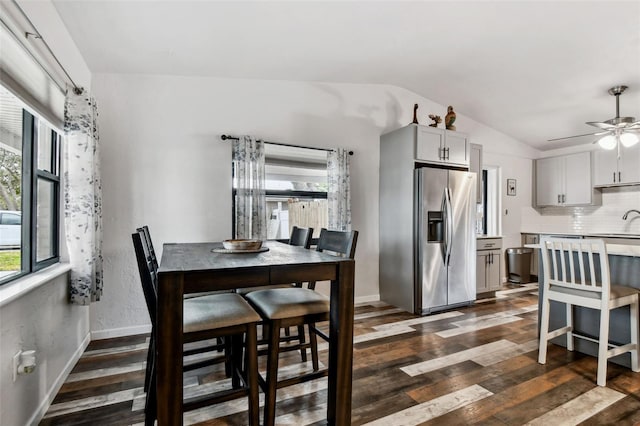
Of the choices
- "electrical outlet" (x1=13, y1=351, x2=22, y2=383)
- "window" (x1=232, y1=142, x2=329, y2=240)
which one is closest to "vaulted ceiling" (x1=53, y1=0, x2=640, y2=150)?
"window" (x1=232, y1=142, x2=329, y2=240)

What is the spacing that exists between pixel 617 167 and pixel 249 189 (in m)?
5.44

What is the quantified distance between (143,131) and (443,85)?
137 inches

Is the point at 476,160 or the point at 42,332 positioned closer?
the point at 42,332

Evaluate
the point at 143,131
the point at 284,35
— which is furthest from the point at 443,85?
the point at 143,131

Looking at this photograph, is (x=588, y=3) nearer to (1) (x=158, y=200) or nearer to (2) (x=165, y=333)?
(2) (x=165, y=333)

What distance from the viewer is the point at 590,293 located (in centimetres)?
231

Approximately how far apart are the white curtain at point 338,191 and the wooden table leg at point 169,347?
8.53ft

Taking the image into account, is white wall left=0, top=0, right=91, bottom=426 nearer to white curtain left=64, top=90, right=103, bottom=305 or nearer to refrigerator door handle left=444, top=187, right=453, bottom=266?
white curtain left=64, top=90, right=103, bottom=305

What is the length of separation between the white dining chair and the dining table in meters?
1.77

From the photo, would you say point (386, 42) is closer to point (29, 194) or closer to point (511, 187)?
point (29, 194)

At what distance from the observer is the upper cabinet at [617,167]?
15.5 ft

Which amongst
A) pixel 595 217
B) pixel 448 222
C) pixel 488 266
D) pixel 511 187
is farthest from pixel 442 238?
pixel 595 217

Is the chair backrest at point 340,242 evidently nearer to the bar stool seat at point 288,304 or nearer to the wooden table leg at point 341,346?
the wooden table leg at point 341,346

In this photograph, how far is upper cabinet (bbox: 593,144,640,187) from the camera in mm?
4715
